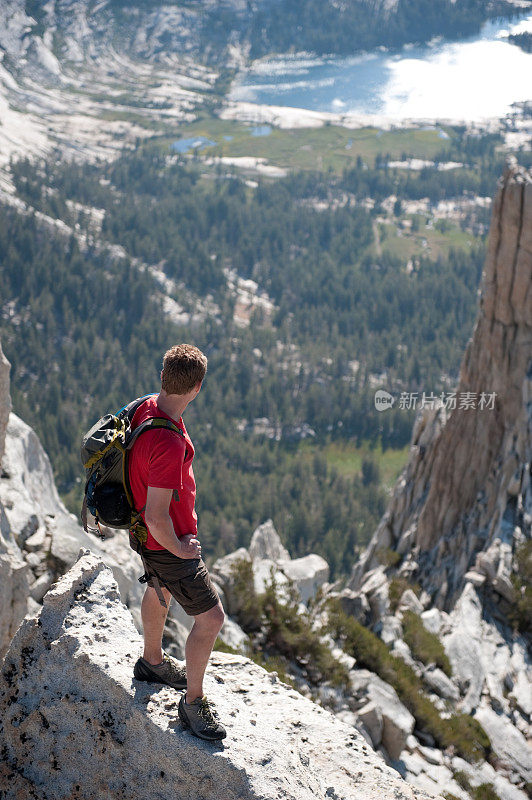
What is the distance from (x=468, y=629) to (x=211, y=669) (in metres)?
15.2

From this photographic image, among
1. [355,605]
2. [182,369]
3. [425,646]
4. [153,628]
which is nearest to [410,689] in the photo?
[425,646]

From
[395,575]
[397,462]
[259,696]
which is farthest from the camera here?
[397,462]

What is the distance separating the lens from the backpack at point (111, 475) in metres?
7.20

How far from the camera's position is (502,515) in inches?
1056

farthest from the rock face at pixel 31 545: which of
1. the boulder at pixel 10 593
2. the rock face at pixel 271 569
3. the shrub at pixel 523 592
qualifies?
the shrub at pixel 523 592

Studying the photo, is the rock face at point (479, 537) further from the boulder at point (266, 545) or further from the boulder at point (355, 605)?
the boulder at point (266, 545)

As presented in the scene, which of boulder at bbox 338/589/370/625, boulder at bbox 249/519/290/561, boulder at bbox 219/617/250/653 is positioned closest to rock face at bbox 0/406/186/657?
boulder at bbox 219/617/250/653

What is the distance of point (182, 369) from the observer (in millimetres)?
7066

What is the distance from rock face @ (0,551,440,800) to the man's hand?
5.27 feet

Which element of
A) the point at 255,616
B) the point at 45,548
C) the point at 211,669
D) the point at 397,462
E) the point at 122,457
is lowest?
the point at 397,462

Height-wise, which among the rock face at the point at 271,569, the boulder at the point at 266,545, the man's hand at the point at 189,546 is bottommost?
the boulder at the point at 266,545

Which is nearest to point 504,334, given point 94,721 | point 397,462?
point 94,721

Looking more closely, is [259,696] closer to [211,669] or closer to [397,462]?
[211,669]

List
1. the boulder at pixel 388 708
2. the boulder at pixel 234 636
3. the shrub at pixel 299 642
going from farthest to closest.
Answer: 1. the boulder at pixel 234 636
2. the shrub at pixel 299 642
3. the boulder at pixel 388 708
